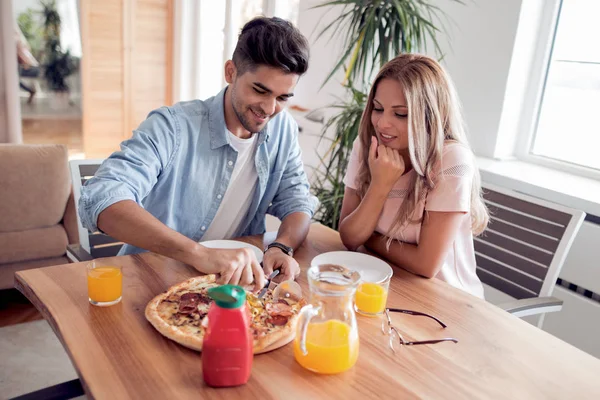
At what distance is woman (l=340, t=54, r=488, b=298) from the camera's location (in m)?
1.45

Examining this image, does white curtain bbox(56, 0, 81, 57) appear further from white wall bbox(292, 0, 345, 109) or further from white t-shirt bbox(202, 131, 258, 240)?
white t-shirt bbox(202, 131, 258, 240)

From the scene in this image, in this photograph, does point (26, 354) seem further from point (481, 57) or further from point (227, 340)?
point (481, 57)

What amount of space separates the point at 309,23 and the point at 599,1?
5.90 feet

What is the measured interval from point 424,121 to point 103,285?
3.14ft

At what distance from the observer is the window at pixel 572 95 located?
2377 mm

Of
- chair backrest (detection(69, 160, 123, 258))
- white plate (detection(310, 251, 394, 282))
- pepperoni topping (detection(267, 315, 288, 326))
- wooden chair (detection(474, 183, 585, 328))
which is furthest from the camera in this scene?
chair backrest (detection(69, 160, 123, 258))

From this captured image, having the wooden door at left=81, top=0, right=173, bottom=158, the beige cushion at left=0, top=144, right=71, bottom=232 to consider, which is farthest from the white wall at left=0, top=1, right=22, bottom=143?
the beige cushion at left=0, top=144, right=71, bottom=232

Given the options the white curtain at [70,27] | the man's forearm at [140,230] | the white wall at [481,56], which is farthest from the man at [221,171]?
the white curtain at [70,27]

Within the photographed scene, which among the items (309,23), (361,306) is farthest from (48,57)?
(361,306)

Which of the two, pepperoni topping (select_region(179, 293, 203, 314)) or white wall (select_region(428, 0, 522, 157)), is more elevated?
white wall (select_region(428, 0, 522, 157))

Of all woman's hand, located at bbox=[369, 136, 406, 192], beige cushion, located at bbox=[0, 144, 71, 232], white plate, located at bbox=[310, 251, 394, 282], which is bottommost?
beige cushion, located at bbox=[0, 144, 71, 232]

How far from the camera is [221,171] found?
1663 mm

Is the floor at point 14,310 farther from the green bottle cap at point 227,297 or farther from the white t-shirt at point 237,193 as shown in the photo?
the green bottle cap at point 227,297

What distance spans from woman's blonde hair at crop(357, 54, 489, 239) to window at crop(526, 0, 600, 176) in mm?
1160
